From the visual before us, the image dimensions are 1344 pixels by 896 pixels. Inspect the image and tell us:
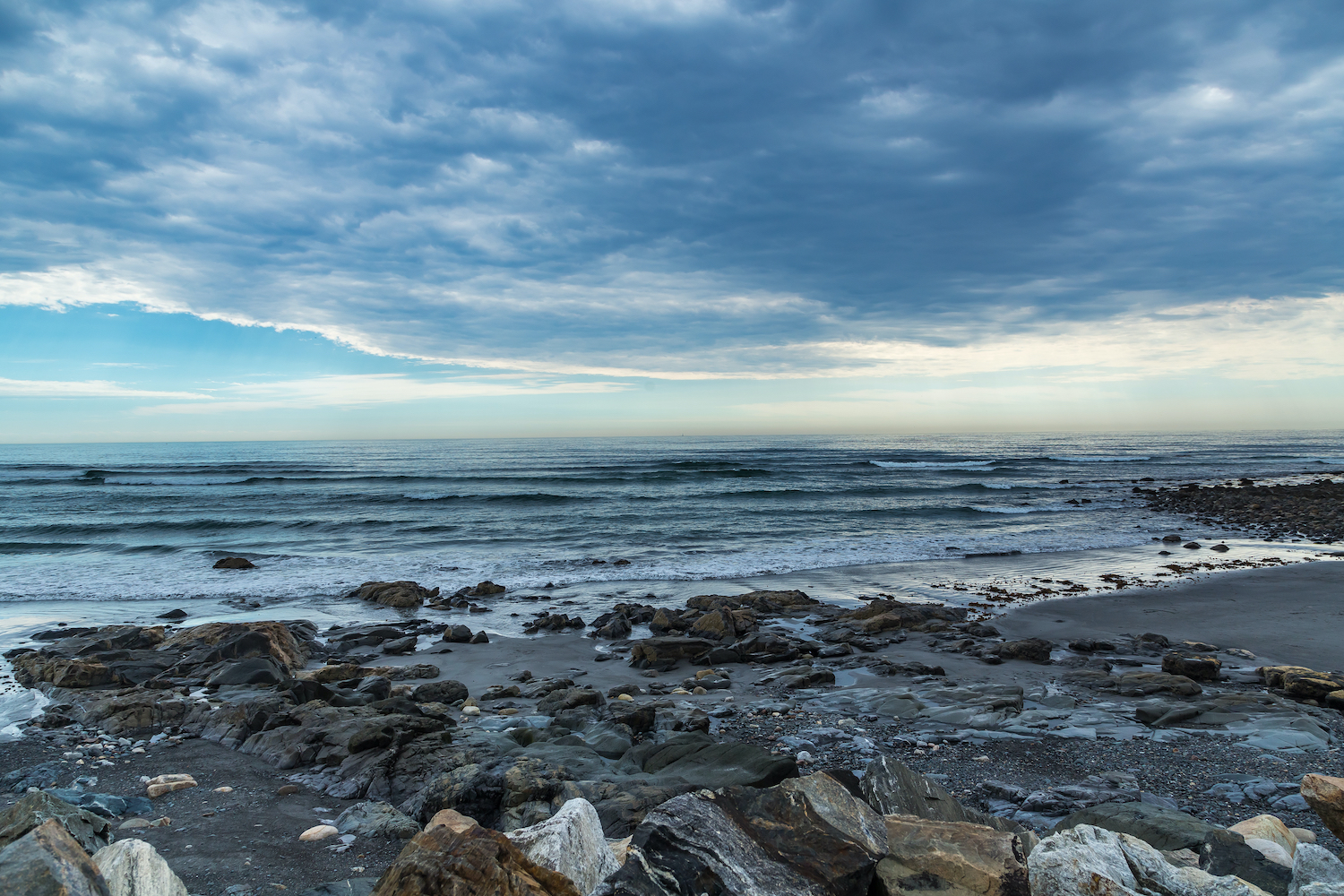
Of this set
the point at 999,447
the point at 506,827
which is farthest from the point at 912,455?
the point at 506,827

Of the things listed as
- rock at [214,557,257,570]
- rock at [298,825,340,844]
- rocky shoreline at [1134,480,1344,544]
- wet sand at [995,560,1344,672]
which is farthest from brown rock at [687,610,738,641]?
rocky shoreline at [1134,480,1344,544]

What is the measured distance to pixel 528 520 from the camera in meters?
25.9

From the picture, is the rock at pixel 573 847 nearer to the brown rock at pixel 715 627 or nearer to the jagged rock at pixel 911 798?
the jagged rock at pixel 911 798

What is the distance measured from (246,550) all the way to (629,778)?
65.8 feet

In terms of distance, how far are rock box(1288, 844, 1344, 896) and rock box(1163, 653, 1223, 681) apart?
6.07 meters

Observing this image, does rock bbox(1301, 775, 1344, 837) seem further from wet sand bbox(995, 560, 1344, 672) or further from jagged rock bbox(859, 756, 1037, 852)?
wet sand bbox(995, 560, 1344, 672)

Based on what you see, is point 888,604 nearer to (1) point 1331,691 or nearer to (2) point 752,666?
(2) point 752,666

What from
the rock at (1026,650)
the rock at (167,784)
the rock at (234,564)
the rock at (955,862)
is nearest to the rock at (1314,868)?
the rock at (955,862)

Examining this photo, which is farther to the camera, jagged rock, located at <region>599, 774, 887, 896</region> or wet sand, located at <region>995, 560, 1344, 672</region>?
wet sand, located at <region>995, 560, 1344, 672</region>

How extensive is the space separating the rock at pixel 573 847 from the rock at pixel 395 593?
11.3 metres

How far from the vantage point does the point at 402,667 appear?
8.73 metres

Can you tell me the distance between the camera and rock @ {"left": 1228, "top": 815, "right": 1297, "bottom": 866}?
321cm

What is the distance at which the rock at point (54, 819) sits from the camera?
10.1ft

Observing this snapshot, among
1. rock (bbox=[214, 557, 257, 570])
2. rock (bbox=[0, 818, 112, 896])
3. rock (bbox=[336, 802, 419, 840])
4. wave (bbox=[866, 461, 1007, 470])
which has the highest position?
rock (bbox=[0, 818, 112, 896])
